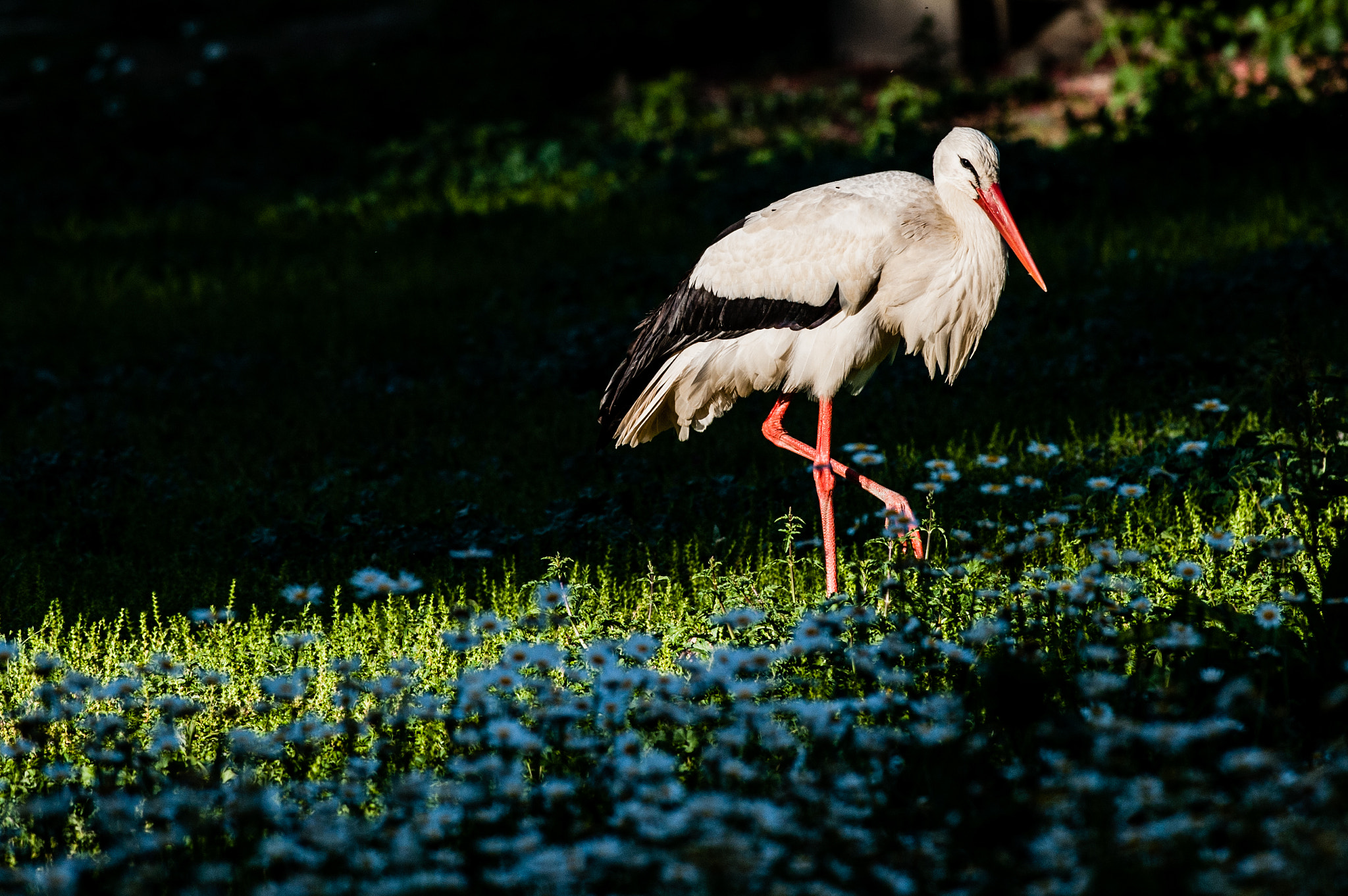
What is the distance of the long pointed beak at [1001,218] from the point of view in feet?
14.0

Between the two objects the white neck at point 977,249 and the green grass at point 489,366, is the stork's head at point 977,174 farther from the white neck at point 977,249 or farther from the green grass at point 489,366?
the green grass at point 489,366

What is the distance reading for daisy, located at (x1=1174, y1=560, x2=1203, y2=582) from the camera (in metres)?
3.63

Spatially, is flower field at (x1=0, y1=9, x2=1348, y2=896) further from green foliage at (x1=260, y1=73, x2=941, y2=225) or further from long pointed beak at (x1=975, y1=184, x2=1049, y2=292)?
long pointed beak at (x1=975, y1=184, x2=1049, y2=292)

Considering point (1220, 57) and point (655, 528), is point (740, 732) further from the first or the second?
point (1220, 57)

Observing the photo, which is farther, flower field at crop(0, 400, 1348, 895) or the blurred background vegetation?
the blurred background vegetation

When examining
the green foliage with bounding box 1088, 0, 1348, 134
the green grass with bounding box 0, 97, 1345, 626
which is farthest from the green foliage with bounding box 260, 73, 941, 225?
the green foliage with bounding box 1088, 0, 1348, 134

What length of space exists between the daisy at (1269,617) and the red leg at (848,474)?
89 cm

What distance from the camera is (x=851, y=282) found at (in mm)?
4570

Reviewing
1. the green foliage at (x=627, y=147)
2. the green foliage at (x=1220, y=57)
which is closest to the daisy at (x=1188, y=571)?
the green foliage at (x=627, y=147)

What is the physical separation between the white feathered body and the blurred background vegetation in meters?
0.55

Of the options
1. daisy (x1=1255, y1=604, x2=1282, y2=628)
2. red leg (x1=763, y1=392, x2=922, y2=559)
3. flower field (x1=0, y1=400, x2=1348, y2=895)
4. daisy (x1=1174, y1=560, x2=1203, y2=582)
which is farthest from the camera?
red leg (x1=763, y1=392, x2=922, y2=559)

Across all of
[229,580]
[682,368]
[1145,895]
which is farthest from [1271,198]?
[1145,895]

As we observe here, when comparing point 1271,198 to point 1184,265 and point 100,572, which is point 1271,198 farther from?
point 100,572

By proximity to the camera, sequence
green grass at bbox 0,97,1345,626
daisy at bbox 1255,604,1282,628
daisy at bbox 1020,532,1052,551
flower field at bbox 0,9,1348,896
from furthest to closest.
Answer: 1. green grass at bbox 0,97,1345,626
2. daisy at bbox 1020,532,1052,551
3. daisy at bbox 1255,604,1282,628
4. flower field at bbox 0,9,1348,896
